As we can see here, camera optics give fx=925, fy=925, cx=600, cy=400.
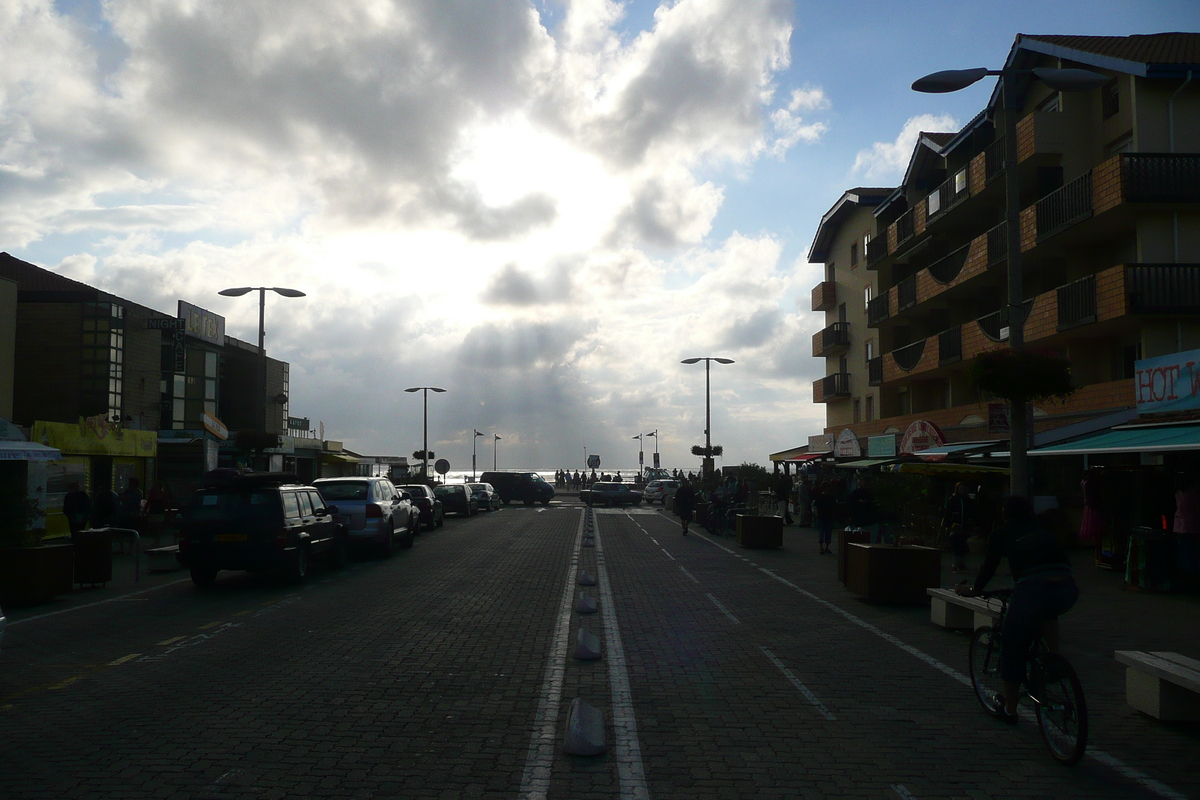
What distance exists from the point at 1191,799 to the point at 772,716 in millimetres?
2657

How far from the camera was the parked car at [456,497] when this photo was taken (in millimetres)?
38688

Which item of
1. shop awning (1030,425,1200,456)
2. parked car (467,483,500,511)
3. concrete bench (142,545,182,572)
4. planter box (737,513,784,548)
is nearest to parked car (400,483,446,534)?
concrete bench (142,545,182,572)

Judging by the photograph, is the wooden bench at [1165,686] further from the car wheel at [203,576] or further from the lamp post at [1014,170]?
the car wheel at [203,576]

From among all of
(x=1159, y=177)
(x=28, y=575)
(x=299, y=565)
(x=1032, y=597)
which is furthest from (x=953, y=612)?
(x=1159, y=177)

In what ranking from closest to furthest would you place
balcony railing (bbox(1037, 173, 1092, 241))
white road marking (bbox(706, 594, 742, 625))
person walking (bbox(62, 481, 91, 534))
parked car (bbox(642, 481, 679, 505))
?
white road marking (bbox(706, 594, 742, 625))
person walking (bbox(62, 481, 91, 534))
balcony railing (bbox(1037, 173, 1092, 241))
parked car (bbox(642, 481, 679, 505))

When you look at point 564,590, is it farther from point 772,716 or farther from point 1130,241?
point 1130,241

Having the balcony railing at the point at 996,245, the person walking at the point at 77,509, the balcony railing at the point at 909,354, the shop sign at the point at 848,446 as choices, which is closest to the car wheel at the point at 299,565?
the person walking at the point at 77,509

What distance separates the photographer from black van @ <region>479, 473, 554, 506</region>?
1999 inches

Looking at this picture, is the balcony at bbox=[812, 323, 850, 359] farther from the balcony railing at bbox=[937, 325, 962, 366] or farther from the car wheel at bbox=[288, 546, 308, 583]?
the car wheel at bbox=[288, 546, 308, 583]

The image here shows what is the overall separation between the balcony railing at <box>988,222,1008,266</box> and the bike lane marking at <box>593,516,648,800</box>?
71.8 ft

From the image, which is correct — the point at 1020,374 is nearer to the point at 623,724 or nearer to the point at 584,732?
the point at 623,724

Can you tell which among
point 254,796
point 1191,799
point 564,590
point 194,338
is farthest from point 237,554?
point 194,338

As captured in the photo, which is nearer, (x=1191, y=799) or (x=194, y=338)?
(x=1191, y=799)

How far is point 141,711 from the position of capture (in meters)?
6.92
